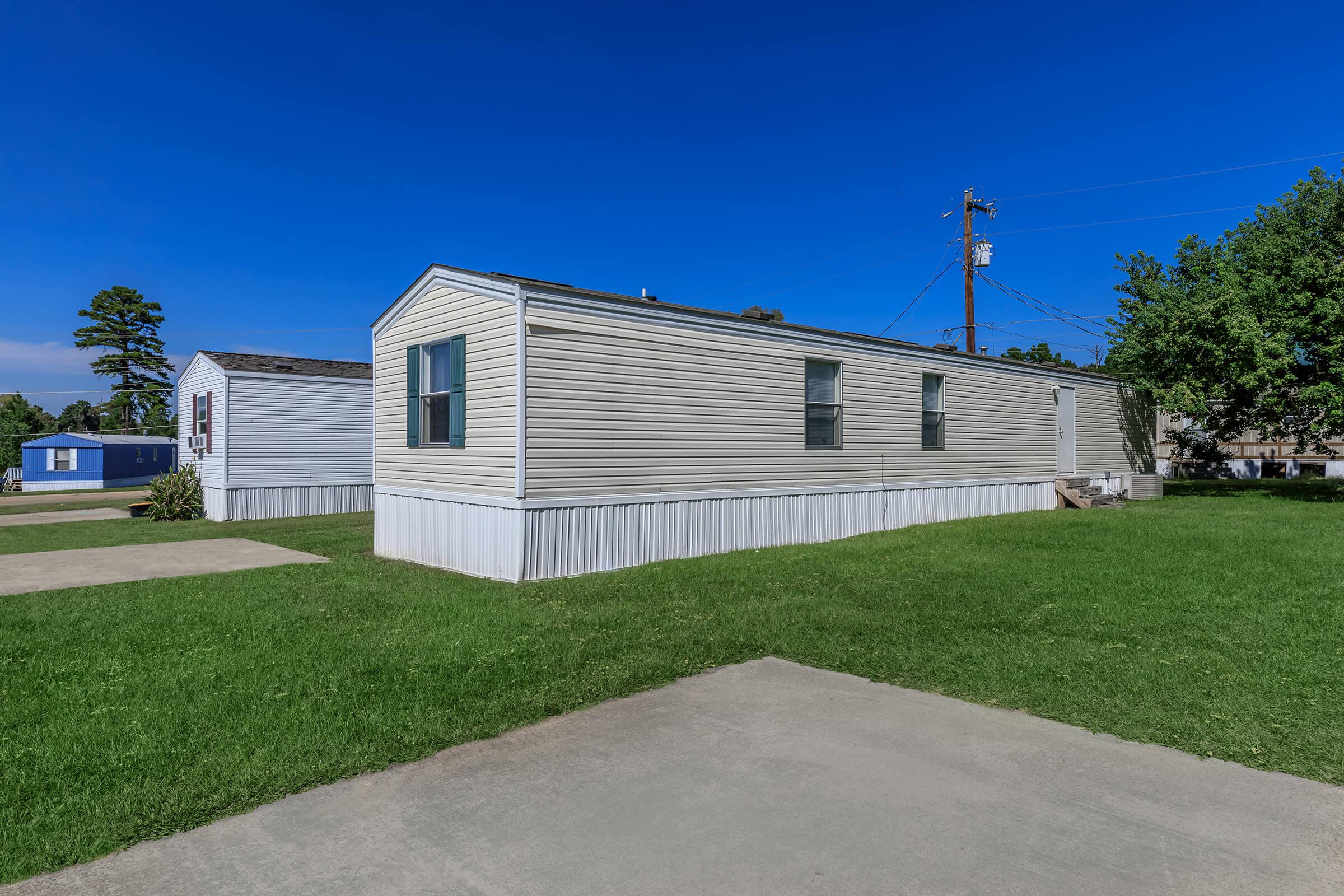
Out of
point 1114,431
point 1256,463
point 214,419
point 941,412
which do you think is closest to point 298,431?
point 214,419

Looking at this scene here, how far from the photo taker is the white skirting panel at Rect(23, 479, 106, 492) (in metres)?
35.2

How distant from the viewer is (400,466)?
11406 millimetres

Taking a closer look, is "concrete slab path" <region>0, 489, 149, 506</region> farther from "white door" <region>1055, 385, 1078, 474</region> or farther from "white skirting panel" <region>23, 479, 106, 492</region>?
"white door" <region>1055, 385, 1078, 474</region>

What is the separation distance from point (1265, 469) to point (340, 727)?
106 feet

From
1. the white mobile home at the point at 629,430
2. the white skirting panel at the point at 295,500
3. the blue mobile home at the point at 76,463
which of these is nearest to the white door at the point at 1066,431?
the white mobile home at the point at 629,430

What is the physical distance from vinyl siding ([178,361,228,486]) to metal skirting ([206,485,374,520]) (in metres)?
0.46

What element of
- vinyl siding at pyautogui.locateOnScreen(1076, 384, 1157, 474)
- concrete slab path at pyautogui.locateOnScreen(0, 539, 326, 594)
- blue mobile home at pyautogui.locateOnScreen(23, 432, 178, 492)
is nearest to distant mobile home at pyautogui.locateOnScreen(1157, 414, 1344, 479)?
vinyl siding at pyautogui.locateOnScreen(1076, 384, 1157, 474)

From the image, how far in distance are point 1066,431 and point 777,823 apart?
16.3 m

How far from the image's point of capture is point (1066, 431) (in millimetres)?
17406

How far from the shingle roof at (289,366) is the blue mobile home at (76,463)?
21.4 m

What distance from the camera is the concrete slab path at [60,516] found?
1819 centimetres

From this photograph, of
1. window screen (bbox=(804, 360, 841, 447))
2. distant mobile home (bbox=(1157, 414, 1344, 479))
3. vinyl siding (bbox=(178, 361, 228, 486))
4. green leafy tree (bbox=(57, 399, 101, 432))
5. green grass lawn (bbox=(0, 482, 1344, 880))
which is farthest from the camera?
green leafy tree (bbox=(57, 399, 101, 432))

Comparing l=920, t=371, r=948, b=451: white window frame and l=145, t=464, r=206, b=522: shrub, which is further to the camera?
l=145, t=464, r=206, b=522: shrub

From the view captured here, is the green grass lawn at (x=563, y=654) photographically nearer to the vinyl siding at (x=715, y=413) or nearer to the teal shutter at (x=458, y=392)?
the vinyl siding at (x=715, y=413)
